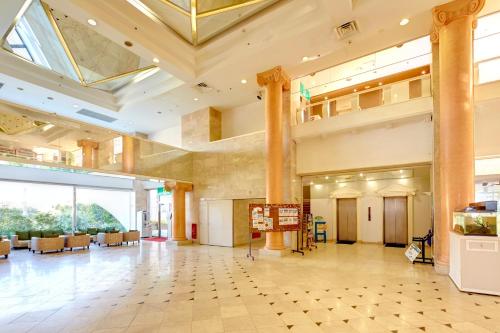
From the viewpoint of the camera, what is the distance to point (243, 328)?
12.8 feet

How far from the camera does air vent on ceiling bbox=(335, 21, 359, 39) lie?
7798 millimetres

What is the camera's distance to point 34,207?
1381 centimetres

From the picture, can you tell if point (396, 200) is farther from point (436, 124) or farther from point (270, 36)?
point (270, 36)

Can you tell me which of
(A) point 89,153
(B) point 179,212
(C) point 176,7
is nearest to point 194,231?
(B) point 179,212

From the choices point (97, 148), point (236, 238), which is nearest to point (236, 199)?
point (236, 238)

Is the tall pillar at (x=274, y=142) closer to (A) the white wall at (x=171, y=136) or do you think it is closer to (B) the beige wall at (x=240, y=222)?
(B) the beige wall at (x=240, y=222)

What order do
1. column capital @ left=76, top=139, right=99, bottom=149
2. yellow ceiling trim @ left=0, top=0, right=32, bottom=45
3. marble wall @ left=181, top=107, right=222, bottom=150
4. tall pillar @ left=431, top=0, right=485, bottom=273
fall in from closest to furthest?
1. tall pillar @ left=431, top=0, right=485, bottom=273
2. yellow ceiling trim @ left=0, top=0, right=32, bottom=45
3. column capital @ left=76, top=139, right=99, bottom=149
4. marble wall @ left=181, top=107, right=222, bottom=150

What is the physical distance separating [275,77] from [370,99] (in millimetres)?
3540

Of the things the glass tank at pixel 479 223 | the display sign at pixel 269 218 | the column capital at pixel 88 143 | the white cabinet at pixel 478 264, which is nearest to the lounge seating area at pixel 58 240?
the column capital at pixel 88 143

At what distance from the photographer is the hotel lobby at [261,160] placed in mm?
5020

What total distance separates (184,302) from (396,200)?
33.9 feet

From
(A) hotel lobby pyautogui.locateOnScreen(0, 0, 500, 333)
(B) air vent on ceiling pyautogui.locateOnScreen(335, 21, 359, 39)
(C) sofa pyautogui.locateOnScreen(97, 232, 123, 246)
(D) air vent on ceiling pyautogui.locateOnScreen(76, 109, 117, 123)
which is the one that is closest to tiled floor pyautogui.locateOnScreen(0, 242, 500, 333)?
(A) hotel lobby pyautogui.locateOnScreen(0, 0, 500, 333)

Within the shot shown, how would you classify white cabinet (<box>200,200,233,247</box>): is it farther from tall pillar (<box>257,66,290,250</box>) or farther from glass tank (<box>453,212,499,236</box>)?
glass tank (<box>453,212,499,236</box>)

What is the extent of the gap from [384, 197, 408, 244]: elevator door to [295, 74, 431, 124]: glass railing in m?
5.09
